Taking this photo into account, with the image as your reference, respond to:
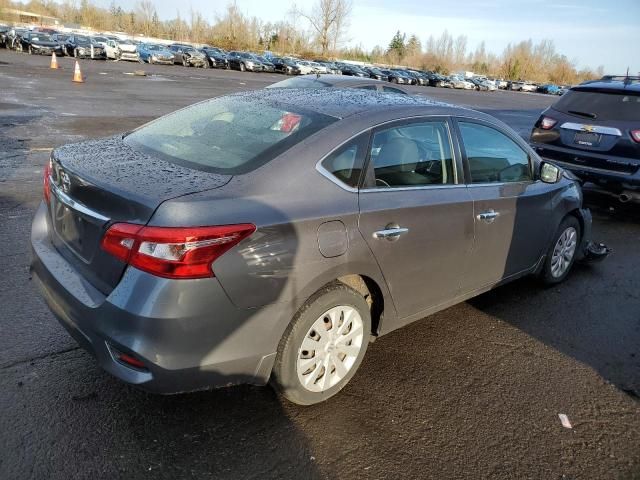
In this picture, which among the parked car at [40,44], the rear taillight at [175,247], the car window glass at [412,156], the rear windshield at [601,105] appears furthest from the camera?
the parked car at [40,44]

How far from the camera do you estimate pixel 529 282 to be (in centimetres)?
504

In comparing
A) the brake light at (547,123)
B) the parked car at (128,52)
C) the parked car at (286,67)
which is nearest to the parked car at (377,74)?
the parked car at (286,67)

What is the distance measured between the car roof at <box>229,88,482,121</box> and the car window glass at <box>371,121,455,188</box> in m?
0.14

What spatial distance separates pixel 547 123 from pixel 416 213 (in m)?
5.55

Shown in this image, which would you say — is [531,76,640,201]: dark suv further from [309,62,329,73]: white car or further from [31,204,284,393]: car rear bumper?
[309,62,329,73]: white car

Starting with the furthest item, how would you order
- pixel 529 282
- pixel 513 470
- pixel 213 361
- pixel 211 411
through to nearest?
pixel 529 282 → pixel 211 411 → pixel 513 470 → pixel 213 361

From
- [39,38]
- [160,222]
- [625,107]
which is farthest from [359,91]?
[39,38]

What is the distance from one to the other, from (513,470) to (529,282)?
107 inches

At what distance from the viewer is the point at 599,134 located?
→ 709 centimetres

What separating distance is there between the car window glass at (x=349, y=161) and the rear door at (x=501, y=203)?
0.96 m

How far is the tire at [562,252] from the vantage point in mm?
4730

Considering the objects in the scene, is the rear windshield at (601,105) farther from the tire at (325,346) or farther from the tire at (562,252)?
the tire at (325,346)

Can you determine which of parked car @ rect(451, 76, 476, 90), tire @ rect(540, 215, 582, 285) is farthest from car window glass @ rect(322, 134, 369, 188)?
parked car @ rect(451, 76, 476, 90)

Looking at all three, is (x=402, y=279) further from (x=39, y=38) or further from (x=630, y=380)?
(x=39, y=38)
